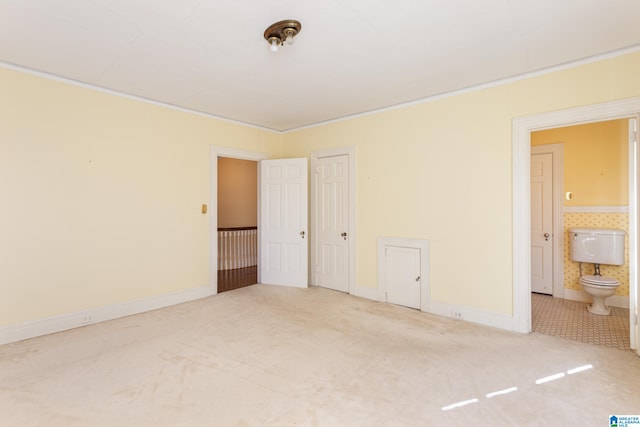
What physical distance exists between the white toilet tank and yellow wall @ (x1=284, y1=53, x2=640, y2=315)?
155 centimetres

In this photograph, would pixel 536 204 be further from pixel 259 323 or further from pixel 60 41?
pixel 60 41

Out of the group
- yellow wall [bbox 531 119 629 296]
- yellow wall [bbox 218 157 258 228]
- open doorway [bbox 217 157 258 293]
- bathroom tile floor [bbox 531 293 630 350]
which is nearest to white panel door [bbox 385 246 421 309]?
bathroom tile floor [bbox 531 293 630 350]

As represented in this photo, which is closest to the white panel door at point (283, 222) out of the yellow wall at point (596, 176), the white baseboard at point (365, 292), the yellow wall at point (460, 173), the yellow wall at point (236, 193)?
the white baseboard at point (365, 292)

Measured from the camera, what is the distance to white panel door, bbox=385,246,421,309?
3.94 metres

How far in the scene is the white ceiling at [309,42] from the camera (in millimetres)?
2125

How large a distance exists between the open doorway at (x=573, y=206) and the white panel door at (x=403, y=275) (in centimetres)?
131

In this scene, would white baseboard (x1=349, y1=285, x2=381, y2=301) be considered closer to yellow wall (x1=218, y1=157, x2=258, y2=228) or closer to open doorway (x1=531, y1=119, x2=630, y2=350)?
open doorway (x1=531, y1=119, x2=630, y2=350)

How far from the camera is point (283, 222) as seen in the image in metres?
5.11

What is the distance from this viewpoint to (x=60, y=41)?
2525 mm

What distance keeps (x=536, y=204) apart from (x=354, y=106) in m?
3.00

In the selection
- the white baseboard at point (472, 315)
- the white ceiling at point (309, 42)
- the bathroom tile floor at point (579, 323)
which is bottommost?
the bathroom tile floor at point (579, 323)

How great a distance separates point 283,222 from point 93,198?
2.53 m

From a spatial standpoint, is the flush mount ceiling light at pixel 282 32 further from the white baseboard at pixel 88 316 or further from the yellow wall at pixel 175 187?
the white baseboard at pixel 88 316

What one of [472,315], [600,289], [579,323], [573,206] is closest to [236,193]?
[472,315]
